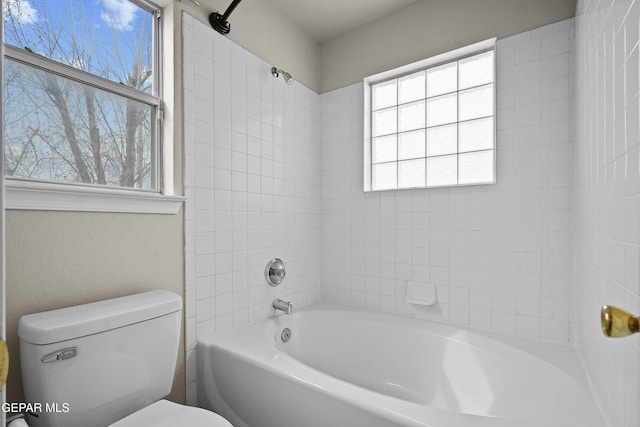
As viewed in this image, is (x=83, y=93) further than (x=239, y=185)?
No

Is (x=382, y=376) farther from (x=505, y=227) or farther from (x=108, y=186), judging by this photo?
(x=108, y=186)

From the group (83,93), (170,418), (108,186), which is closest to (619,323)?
(170,418)

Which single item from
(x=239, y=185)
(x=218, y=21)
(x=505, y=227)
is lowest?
(x=505, y=227)

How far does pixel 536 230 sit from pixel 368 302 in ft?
3.73

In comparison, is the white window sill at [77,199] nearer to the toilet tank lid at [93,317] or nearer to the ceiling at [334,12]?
the toilet tank lid at [93,317]

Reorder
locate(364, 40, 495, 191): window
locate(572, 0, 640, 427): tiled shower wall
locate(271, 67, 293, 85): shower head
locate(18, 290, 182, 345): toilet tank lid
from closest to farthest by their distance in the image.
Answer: locate(572, 0, 640, 427): tiled shower wall, locate(18, 290, 182, 345): toilet tank lid, locate(364, 40, 495, 191): window, locate(271, 67, 293, 85): shower head

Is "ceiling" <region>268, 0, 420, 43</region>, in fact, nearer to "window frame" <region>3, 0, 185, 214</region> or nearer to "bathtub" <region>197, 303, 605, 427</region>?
"window frame" <region>3, 0, 185, 214</region>

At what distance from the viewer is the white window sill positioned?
3.58 ft

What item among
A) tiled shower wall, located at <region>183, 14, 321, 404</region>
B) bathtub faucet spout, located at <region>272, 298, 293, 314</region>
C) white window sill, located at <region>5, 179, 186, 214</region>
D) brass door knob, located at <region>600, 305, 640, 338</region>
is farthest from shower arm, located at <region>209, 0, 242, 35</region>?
brass door knob, located at <region>600, 305, 640, 338</region>

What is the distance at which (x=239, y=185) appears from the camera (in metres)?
1.91

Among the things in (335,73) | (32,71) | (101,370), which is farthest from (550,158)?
(32,71)

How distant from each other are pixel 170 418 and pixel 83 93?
4.29 feet

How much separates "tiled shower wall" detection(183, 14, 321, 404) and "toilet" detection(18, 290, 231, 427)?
33 cm

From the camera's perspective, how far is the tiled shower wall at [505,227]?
1.69 metres
